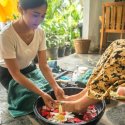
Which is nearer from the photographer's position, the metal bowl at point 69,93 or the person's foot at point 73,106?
the metal bowl at point 69,93

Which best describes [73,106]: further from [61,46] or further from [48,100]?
[61,46]

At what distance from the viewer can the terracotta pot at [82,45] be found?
347 centimetres

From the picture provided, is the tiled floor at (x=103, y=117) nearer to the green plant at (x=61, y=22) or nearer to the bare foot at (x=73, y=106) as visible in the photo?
the bare foot at (x=73, y=106)

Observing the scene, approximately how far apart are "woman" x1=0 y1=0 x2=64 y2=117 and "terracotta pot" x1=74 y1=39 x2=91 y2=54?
1835mm

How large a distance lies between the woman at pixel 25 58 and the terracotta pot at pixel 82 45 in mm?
1835

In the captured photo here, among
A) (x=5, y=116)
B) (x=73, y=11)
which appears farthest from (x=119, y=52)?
(x=73, y=11)

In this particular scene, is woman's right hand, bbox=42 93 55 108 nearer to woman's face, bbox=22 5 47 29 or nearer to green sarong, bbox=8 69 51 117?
green sarong, bbox=8 69 51 117

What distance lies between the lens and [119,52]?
3.55ft

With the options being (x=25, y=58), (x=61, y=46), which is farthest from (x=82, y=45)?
(x=25, y=58)

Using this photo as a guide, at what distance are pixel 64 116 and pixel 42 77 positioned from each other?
0.45 metres

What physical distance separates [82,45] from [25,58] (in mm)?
2053

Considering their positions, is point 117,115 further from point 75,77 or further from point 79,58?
point 79,58

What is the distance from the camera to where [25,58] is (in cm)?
153

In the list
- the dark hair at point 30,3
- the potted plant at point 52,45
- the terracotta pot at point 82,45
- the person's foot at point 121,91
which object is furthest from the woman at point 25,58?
the terracotta pot at point 82,45
